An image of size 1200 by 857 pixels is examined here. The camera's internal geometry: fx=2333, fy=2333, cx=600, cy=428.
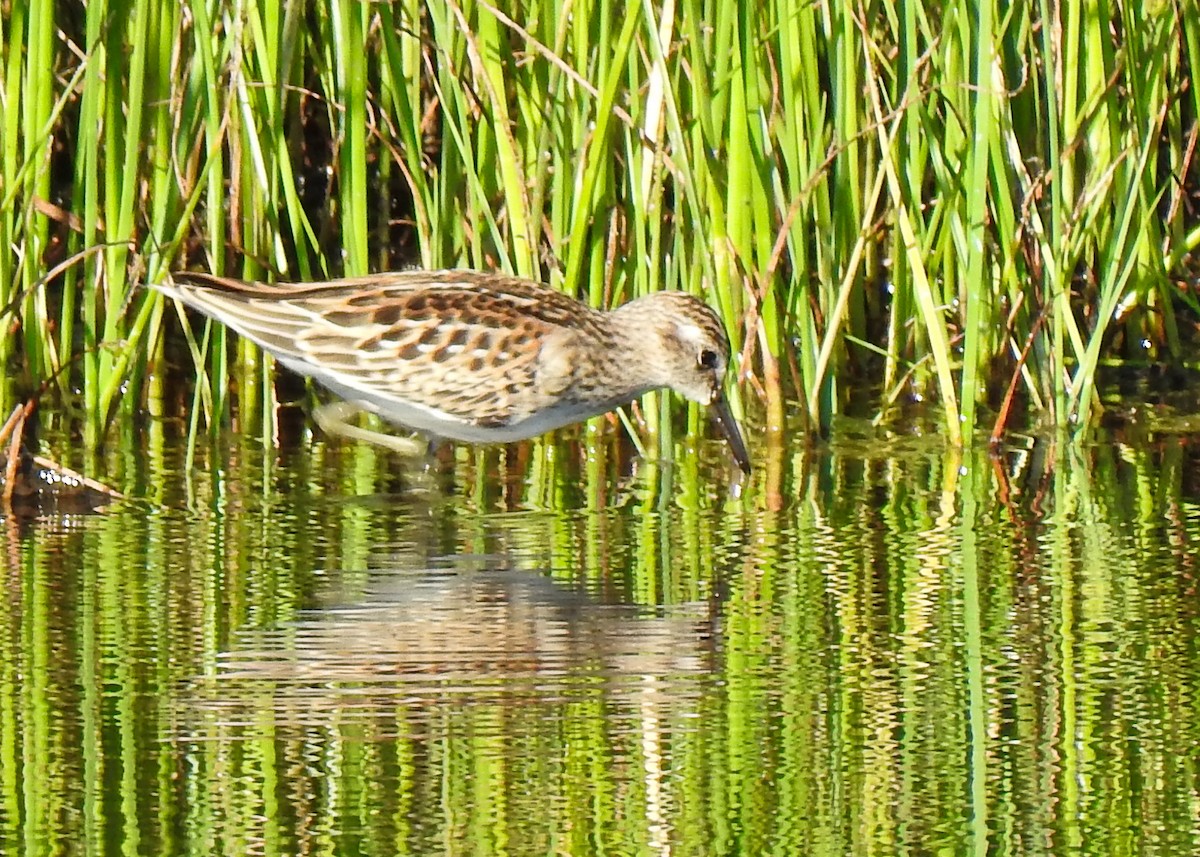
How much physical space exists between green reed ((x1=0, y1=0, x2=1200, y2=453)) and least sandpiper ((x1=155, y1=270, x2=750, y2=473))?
0.21m

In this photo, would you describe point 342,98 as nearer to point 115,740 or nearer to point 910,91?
point 910,91

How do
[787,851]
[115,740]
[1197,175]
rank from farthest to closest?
[1197,175]
[115,740]
[787,851]

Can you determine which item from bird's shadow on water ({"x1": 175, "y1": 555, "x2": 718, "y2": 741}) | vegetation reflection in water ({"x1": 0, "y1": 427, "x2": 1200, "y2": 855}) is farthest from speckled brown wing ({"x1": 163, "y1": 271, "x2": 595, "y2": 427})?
bird's shadow on water ({"x1": 175, "y1": 555, "x2": 718, "y2": 741})

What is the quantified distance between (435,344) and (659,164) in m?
0.81

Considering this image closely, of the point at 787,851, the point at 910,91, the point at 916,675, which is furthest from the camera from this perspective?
the point at 910,91

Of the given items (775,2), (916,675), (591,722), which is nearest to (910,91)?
(775,2)

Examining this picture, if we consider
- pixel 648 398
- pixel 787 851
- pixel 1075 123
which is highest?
pixel 1075 123

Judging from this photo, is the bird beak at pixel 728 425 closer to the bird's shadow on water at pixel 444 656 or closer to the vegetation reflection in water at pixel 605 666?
the vegetation reflection in water at pixel 605 666

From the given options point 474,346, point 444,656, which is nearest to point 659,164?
point 474,346

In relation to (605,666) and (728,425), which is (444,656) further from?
(728,425)

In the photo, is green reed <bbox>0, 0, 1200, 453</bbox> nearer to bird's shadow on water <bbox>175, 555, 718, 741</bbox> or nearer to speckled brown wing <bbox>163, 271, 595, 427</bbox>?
speckled brown wing <bbox>163, 271, 595, 427</bbox>

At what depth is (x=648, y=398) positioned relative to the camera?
23.8 ft

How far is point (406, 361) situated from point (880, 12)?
1963mm

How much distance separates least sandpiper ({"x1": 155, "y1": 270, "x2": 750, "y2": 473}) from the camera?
646cm
